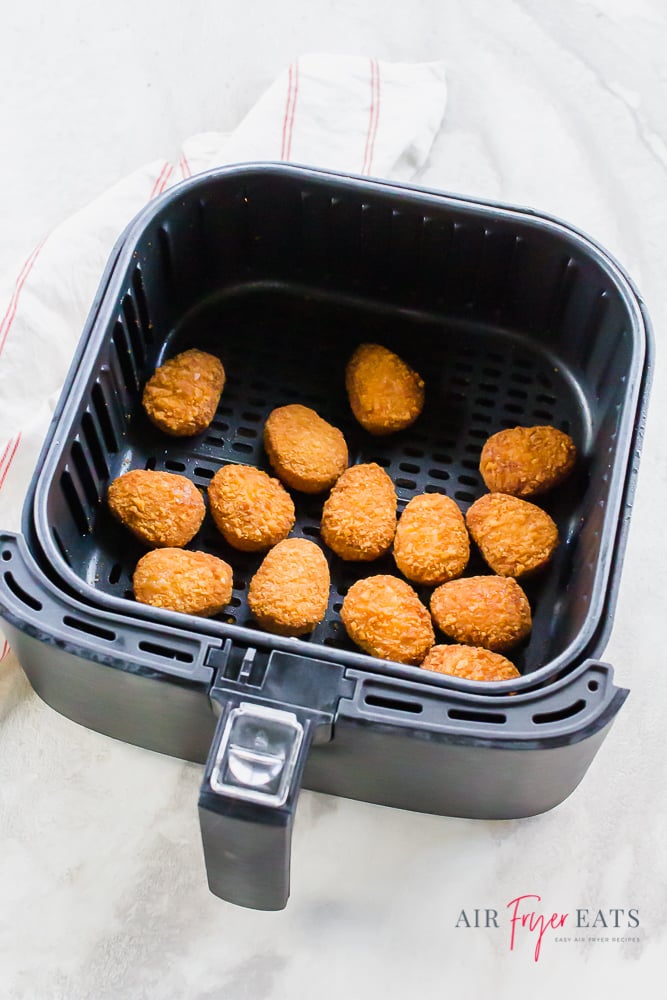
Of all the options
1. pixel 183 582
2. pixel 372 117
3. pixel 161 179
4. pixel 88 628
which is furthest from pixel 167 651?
pixel 372 117

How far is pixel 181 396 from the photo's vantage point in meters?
1.19

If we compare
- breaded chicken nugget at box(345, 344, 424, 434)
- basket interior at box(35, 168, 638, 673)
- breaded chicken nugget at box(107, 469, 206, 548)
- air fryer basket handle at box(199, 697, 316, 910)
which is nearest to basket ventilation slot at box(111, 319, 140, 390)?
basket interior at box(35, 168, 638, 673)

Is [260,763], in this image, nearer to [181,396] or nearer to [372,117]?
[181,396]

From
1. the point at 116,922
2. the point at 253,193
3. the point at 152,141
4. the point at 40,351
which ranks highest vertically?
the point at 253,193

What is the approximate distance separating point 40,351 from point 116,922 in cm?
65

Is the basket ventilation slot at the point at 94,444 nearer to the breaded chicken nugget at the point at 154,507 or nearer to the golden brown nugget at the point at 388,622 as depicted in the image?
the breaded chicken nugget at the point at 154,507

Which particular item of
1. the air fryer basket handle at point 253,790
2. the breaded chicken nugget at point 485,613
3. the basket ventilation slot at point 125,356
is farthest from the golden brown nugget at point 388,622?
the basket ventilation slot at point 125,356

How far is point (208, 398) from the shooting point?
1205 millimetres

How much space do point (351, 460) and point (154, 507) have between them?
0.25m

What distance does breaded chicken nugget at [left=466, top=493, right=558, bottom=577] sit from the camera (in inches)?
44.5

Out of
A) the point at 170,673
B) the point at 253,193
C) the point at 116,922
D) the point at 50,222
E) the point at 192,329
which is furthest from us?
the point at 50,222

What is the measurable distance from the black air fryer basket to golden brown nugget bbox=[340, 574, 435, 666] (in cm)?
5

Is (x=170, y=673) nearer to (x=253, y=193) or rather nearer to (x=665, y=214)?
(x=253, y=193)

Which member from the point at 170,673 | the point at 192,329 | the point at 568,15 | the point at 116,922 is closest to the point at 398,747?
the point at 170,673
